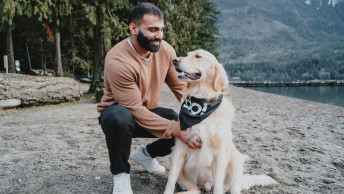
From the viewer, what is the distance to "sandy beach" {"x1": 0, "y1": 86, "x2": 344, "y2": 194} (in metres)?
2.96

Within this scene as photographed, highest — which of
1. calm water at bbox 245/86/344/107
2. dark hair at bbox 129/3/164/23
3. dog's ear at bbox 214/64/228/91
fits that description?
dark hair at bbox 129/3/164/23

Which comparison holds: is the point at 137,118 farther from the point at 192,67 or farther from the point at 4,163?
the point at 4,163

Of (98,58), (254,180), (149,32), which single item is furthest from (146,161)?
(98,58)

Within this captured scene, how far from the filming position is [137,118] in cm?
271

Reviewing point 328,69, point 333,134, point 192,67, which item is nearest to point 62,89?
point 192,67

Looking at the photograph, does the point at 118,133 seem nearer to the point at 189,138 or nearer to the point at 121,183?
the point at 121,183

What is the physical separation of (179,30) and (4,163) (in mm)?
11857

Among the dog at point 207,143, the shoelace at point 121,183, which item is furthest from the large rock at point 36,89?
the dog at point 207,143

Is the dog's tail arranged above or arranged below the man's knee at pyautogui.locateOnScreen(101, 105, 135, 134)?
below

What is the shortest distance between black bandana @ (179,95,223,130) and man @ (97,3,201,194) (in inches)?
3.6

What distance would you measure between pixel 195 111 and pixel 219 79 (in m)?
0.44

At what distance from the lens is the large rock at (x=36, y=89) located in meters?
7.65

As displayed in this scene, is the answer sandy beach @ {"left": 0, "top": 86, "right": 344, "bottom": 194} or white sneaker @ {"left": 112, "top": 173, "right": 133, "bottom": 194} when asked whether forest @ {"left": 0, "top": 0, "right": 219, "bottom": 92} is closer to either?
sandy beach @ {"left": 0, "top": 86, "right": 344, "bottom": 194}

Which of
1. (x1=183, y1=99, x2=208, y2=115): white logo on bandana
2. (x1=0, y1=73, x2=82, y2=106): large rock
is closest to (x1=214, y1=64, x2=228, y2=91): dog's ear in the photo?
(x1=183, y1=99, x2=208, y2=115): white logo on bandana
